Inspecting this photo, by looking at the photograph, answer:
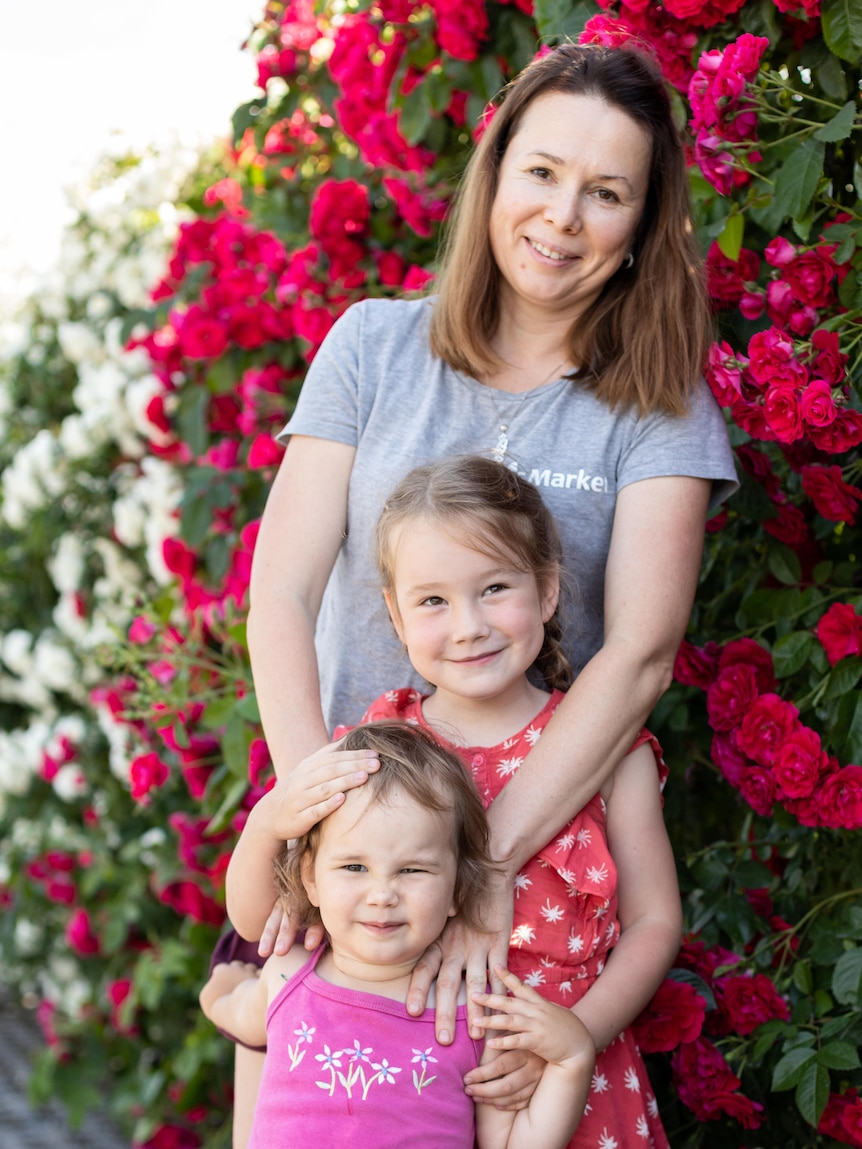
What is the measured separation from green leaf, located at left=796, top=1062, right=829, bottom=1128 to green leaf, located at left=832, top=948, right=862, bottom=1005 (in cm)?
10

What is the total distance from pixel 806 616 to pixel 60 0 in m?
5.54

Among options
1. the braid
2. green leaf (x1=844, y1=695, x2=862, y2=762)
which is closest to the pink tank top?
the braid

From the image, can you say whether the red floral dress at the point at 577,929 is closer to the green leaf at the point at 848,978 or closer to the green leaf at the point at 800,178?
the green leaf at the point at 848,978

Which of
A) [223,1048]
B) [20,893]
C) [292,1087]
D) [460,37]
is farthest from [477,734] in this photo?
[20,893]

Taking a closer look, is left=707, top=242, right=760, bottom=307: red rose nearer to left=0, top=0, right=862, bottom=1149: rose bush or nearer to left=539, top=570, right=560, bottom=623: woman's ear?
left=0, top=0, right=862, bottom=1149: rose bush

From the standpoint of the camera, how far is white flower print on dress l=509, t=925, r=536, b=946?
5.22 ft

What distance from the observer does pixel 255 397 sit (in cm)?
319

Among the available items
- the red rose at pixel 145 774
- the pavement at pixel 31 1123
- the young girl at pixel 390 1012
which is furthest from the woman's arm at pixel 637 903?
the pavement at pixel 31 1123

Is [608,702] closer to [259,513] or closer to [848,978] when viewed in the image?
[848,978]

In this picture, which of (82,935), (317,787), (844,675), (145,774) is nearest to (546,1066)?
(317,787)

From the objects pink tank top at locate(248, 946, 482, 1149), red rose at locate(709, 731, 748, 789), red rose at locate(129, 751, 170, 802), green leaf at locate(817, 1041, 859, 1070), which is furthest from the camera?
red rose at locate(129, 751, 170, 802)

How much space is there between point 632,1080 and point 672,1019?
211 millimetres

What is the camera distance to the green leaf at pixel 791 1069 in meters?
1.83

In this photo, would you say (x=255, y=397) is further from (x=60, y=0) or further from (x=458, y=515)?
(x=60, y=0)
